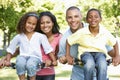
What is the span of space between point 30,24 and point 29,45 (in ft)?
0.81

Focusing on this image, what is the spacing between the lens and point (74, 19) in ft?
13.0

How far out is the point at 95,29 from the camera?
378 centimetres

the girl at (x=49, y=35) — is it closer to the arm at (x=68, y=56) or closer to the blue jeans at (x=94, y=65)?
the arm at (x=68, y=56)

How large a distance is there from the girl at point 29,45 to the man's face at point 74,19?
339 millimetres

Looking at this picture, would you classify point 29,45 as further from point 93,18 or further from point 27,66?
point 93,18

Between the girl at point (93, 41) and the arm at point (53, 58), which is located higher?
the girl at point (93, 41)

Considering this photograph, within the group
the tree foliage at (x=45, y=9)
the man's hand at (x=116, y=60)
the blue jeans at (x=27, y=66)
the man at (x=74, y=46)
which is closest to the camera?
the blue jeans at (x=27, y=66)

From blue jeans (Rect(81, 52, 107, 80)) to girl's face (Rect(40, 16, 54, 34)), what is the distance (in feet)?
2.45

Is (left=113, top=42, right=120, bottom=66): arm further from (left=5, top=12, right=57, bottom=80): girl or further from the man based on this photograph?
(left=5, top=12, right=57, bottom=80): girl

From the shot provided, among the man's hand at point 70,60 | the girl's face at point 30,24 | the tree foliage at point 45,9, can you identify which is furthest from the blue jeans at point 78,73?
the tree foliage at point 45,9

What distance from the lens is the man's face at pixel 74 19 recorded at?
3949 millimetres

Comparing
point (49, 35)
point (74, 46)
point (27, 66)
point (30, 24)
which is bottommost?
point (27, 66)

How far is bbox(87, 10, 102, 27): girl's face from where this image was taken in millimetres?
3719

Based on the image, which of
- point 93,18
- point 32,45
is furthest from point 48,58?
point 93,18
